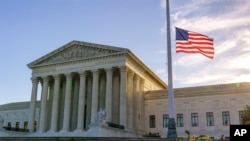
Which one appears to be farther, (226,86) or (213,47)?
(226,86)

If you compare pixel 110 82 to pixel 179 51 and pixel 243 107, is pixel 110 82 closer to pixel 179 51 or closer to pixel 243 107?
pixel 243 107

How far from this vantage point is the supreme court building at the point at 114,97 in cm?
4756

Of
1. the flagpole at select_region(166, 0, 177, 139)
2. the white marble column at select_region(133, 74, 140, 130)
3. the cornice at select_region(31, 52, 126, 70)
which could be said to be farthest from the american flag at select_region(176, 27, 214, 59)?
the white marble column at select_region(133, 74, 140, 130)

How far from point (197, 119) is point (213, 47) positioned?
2758 cm

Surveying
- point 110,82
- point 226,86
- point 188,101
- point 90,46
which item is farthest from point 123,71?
point 226,86

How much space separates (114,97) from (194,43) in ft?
89.4

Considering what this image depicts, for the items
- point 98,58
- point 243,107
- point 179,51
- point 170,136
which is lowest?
point 170,136

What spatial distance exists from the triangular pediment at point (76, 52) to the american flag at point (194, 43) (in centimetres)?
2192

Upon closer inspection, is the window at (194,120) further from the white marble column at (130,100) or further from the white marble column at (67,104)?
the white marble column at (67,104)

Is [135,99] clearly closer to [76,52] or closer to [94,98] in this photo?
[94,98]

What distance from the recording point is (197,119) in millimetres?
50219

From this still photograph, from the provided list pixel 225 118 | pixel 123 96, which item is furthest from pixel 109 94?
pixel 225 118

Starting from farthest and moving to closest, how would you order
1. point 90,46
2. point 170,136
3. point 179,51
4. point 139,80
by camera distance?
1. point 139,80
2. point 90,46
3. point 179,51
4. point 170,136

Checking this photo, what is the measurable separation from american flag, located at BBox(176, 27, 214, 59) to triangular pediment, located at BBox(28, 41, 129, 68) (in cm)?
2192
